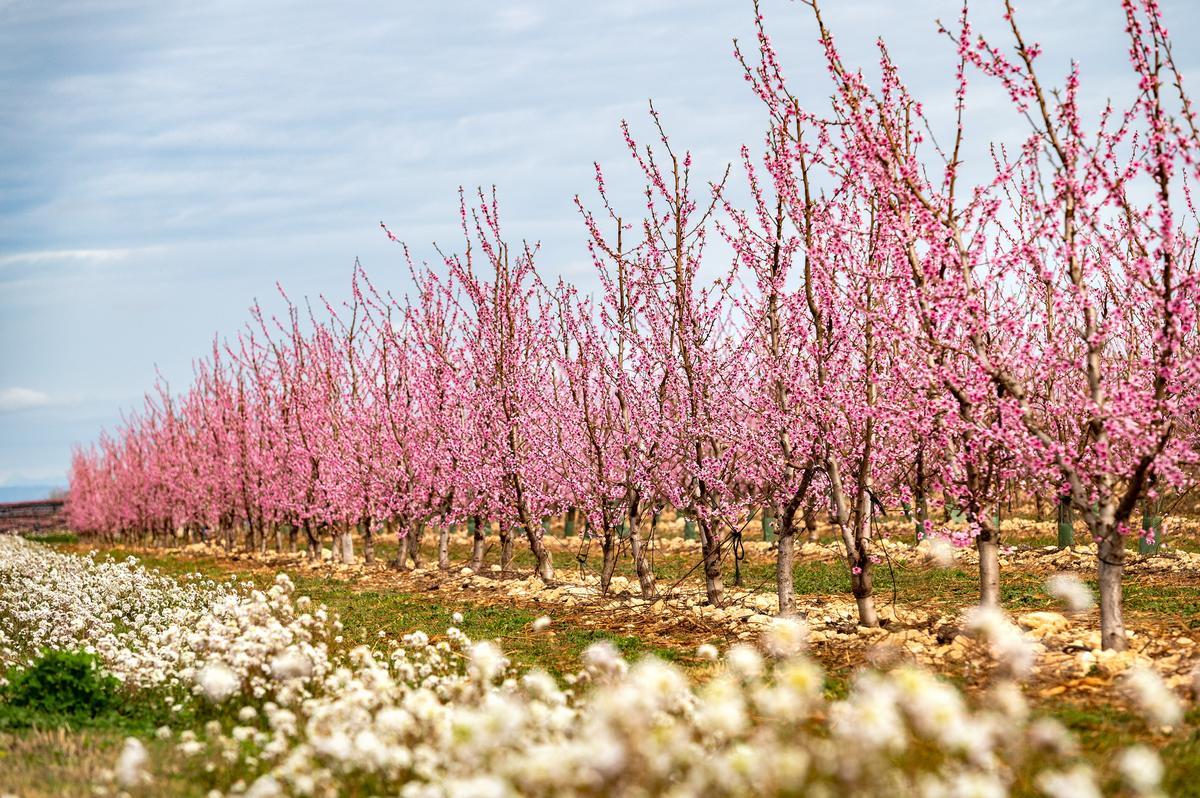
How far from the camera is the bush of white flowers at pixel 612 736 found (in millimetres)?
4035

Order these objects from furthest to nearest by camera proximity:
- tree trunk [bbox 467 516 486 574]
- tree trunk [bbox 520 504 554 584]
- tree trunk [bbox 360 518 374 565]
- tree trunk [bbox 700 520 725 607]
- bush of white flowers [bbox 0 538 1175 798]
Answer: tree trunk [bbox 360 518 374 565] → tree trunk [bbox 467 516 486 574] → tree trunk [bbox 520 504 554 584] → tree trunk [bbox 700 520 725 607] → bush of white flowers [bbox 0 538 1175 798]

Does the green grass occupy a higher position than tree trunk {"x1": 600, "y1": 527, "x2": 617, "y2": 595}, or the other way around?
tree trunk {"x1": 600, "y1": 527, "x2": 617, "y2": 595}

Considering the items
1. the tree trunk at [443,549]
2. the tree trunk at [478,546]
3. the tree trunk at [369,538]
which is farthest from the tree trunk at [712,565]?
the tree trunk at [369,538]

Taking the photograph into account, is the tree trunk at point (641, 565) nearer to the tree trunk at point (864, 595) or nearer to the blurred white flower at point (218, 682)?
the tree trunk at point (864, 595)

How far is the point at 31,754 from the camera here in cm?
721

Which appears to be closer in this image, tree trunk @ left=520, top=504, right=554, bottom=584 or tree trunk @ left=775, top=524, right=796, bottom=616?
tree trunk @ left=775, top=524, right=796, bottom=616

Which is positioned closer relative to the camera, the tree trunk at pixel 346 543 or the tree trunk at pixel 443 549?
the tree trunk at pixel 443 549

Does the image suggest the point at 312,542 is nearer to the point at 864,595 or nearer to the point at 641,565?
the point at 641,565

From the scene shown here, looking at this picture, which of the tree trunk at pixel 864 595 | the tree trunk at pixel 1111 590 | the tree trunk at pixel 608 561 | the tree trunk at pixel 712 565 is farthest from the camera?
the tree trunk at pixel 608 561

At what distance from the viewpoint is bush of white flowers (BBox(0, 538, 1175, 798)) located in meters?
4.04

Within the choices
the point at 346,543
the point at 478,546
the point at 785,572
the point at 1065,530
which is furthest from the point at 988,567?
the point at 346,543

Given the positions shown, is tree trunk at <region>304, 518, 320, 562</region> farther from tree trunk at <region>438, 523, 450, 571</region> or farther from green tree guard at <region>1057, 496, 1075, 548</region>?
green tree guard at <region>1057, 496, 1075, 548</region>

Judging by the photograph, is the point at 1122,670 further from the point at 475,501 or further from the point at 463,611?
the point at 475,501

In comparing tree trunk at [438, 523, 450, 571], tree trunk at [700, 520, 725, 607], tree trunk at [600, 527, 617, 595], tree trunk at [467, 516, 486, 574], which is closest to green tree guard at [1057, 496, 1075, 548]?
tree trunk at [600, 527, 617, 595]
